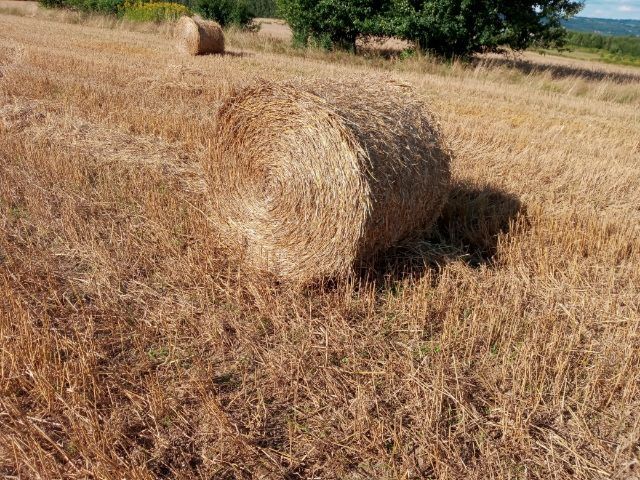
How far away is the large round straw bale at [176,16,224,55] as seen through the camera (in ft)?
50.0

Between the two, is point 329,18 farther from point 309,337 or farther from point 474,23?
point 309,337

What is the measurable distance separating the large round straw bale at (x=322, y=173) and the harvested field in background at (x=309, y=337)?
0.30 metres

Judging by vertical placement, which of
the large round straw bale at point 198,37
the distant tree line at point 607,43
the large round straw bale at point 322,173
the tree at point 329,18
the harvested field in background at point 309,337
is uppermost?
the distant tree line at point 607,43

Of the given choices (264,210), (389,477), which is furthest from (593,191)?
(389,477)

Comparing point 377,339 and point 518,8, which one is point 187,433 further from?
point 518,8

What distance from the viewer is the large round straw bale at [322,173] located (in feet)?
12.1

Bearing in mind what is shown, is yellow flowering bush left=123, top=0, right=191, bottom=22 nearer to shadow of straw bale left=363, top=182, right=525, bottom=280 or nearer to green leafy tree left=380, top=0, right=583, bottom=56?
green leafy tree left=380, top=0, right=583, bottom=56

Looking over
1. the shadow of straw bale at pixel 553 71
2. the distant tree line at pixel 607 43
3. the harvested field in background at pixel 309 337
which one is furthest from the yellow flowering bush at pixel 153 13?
the distant tree line at pixel 607 43

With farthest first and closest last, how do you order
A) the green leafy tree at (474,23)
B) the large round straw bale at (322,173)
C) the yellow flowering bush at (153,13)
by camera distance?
1. the yellow flowering bush at (153,13)
2. the green leafy tree at (474,23)
3. the large round straw bale at (322,173)

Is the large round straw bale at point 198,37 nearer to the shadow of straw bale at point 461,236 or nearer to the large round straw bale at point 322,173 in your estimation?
the shadow of straw bale at point 461,236

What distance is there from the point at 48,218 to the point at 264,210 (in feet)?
6.35

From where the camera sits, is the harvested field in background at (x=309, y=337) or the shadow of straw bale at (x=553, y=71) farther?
the shadow of straw bale at (x=553, y=71)

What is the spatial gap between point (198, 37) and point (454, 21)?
762 cm

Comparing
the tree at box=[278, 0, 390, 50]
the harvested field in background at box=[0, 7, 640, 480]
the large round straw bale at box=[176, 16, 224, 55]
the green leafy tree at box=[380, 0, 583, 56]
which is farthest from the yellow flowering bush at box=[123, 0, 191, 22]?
the harvested field in background at box=[0, 7, 640, 480]
